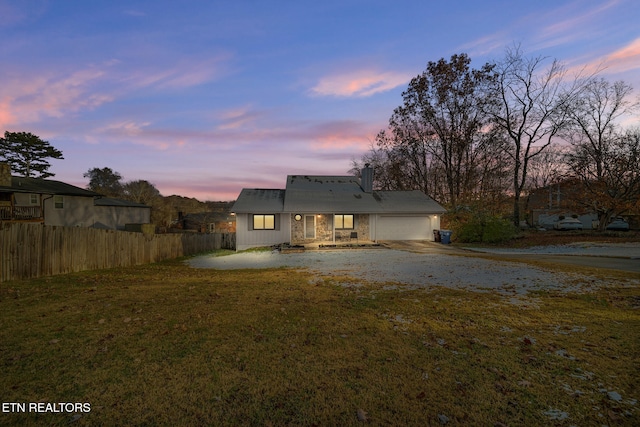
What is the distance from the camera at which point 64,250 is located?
10.5 meters

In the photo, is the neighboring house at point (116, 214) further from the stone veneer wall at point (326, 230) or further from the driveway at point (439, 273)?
the driveway at point (439, 273)

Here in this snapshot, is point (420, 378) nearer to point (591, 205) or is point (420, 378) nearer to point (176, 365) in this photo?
point (176, 365)

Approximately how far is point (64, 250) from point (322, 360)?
36.6 feet

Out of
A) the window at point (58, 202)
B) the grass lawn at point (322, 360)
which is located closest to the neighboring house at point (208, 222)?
the window at point (58, 202)

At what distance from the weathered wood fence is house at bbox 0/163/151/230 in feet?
37.3

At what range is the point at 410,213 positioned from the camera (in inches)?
939

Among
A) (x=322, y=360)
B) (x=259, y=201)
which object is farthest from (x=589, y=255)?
(x=259, y=201)

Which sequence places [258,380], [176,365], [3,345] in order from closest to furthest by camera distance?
1. [258,380]
2. [176,365]
3. [3,345]

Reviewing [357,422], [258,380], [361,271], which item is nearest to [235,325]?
[258,380]

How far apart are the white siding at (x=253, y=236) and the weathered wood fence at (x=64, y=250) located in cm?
591

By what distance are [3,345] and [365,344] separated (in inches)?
206

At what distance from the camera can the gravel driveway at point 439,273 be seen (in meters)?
8.73

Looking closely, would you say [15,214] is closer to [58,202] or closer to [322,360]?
[58,202]

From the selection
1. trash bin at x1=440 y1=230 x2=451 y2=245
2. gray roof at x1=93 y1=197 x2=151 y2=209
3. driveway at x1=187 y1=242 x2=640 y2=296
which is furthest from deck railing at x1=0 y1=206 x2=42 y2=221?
trash bin at x1=440 y1=230 x2=451 y2=245
